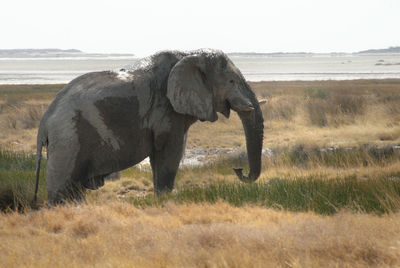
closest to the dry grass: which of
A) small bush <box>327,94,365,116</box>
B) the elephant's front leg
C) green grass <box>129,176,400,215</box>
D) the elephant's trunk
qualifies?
green grass <box>129,176,400,215</box>

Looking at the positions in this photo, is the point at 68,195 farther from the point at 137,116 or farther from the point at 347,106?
the point at 347,106

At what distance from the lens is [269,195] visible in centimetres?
730

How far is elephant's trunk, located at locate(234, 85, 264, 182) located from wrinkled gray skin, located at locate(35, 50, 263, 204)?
0.01m

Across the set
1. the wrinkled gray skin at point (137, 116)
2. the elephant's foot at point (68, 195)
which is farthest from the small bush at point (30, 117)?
the elephant's foot at point (68, 195)

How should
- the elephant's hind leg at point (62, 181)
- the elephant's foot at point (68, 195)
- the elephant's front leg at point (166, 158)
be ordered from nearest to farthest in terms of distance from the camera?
the elephant's hind leg at point (62, 181) < the elephant's foot at point (68, 195) < the elephant's front leg at point (166, 158)

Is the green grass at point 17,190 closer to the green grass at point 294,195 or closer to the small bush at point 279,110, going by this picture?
the green grass at point 294,195

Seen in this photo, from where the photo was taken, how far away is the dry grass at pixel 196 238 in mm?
4594

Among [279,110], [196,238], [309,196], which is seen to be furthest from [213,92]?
[279,110]

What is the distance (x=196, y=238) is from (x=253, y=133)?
3053mm

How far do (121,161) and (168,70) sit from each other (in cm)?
143

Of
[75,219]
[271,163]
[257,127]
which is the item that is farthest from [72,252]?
[271,163]

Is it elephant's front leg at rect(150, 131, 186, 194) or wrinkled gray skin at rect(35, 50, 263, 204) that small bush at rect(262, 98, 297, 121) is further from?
elephant's front leg at rect(150, 131, 186, 194)

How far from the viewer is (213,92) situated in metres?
7.71

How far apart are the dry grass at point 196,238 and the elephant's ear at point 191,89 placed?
1448 millimetres
